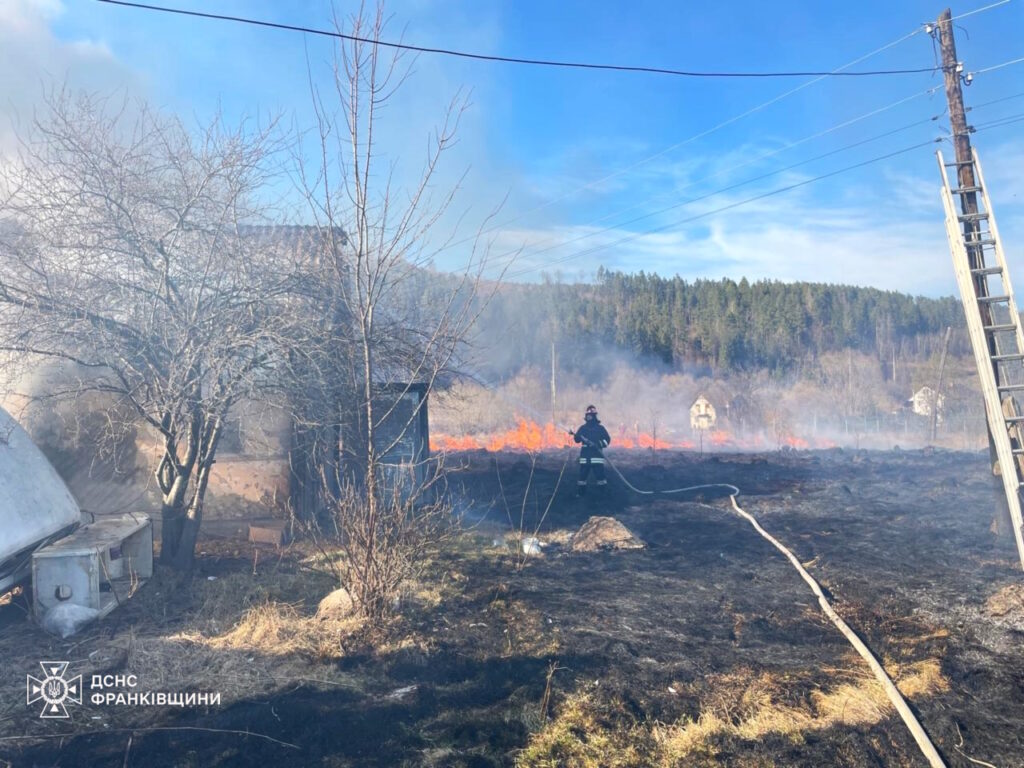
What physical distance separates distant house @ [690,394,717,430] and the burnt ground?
87.2ft

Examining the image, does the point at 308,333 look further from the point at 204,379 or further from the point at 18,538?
the point at 18,538

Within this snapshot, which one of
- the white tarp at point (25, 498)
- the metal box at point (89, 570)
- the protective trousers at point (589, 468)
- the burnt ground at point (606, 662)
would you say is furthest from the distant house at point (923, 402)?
the white tarp at point (25, 498)

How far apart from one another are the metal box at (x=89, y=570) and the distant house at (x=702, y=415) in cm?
3173

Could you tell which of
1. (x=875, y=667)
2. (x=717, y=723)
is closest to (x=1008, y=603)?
(x=875, y=667)

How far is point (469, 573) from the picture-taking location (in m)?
7.73

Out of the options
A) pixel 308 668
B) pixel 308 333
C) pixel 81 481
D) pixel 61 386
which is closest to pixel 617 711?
pixel 308 668

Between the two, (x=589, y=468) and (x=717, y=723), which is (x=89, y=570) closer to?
(x=717, y=723)

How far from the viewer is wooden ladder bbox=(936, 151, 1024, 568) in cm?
724

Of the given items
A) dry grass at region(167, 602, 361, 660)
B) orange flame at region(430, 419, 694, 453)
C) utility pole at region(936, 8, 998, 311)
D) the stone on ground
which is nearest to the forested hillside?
orange flame at region(430, 419, 694, 453)

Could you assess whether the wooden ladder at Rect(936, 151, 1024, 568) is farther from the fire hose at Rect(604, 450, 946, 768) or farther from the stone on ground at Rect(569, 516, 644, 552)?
the stone on ground at Rect(569, 516, 644, 552)

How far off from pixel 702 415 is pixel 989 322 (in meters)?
28.5

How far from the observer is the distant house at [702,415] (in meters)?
36.0

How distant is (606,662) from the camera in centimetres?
514

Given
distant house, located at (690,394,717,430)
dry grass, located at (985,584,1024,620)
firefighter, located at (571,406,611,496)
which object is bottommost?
dry grass, located at (985,584,1024,620)
